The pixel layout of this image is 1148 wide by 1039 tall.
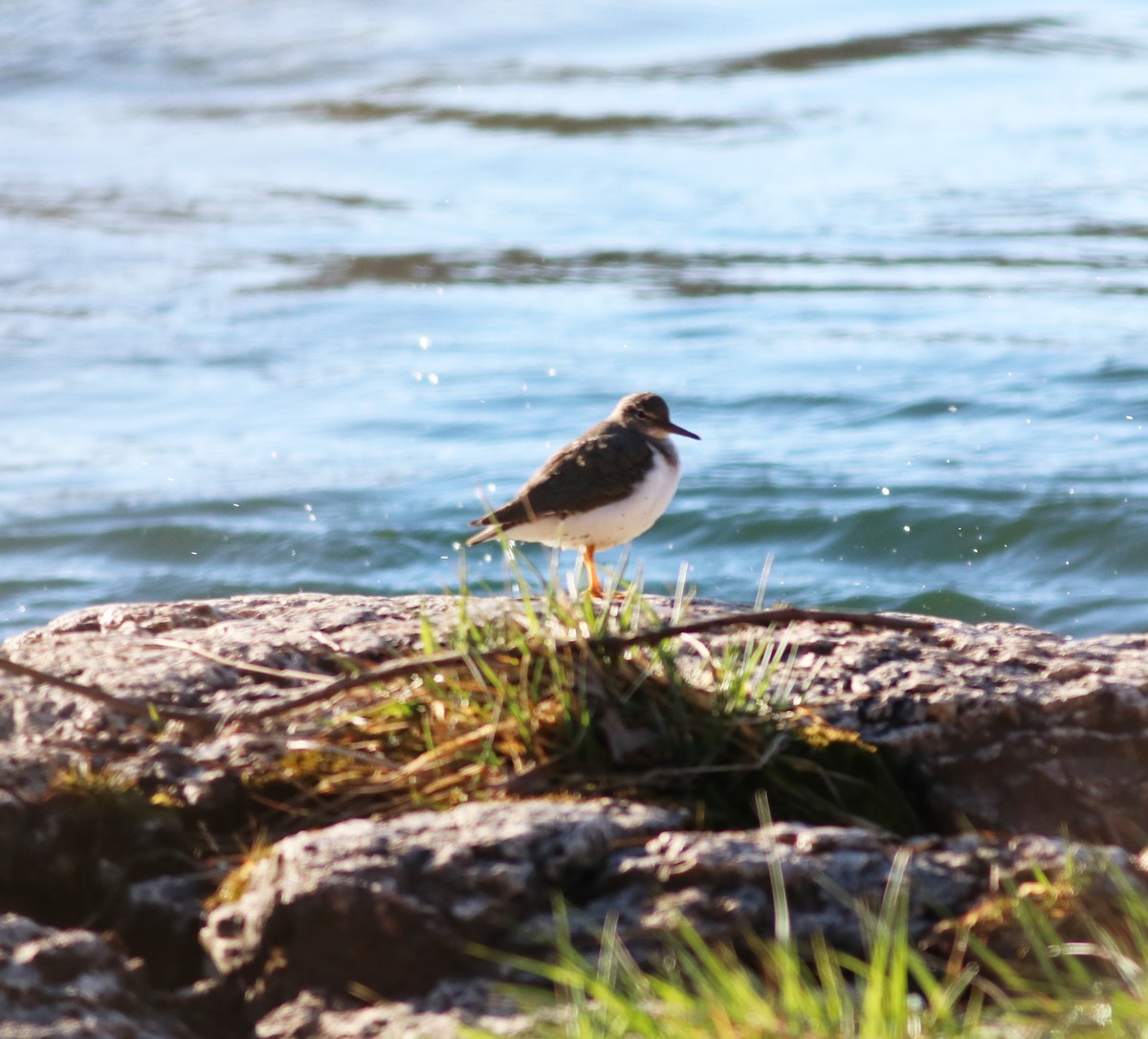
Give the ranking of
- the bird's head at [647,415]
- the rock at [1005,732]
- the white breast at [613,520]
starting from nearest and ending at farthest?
1. the rock at [1005,732]
2. the white breast at [613,520]
3. the bird's head at [647,415]

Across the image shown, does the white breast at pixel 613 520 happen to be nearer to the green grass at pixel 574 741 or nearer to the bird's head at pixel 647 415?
the bird's head at pixel 647 415

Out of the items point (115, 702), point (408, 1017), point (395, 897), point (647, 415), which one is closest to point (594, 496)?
point (647, 415)

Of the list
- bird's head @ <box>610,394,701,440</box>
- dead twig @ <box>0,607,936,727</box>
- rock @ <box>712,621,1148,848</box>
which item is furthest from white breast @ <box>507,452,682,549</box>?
dead twig @ <box>0,607,936,727</box>

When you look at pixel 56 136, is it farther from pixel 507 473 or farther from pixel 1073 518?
pixel 1073 518

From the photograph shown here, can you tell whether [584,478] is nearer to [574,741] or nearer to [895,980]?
[574,741]

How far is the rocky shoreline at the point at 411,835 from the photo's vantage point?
3121mm

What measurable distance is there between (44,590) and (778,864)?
8520 millimetres

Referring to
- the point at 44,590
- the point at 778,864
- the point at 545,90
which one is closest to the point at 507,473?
the point at 44,590

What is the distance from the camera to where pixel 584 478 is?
5867 millimetres

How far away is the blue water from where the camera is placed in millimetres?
11102

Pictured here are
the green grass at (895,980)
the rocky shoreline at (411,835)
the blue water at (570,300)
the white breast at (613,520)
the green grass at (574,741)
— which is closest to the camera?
the green grass at (895,980)

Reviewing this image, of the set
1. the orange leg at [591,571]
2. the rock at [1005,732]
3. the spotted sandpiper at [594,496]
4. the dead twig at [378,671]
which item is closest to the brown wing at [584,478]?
the spotted sandpiper at [594,496]

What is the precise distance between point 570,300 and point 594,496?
36.5ft

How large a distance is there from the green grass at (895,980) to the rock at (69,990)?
0.72 meters
